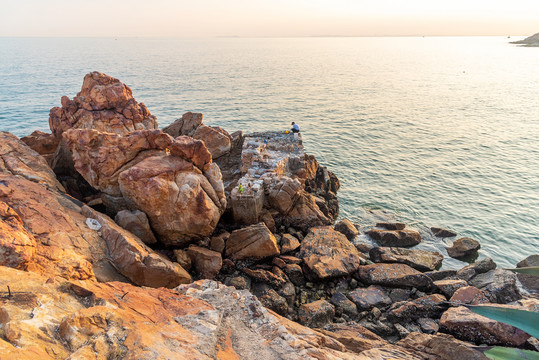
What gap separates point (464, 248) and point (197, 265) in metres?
18.7

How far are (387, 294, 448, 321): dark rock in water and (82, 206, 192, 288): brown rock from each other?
10.4m

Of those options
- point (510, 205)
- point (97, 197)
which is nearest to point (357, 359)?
point (97, 197)

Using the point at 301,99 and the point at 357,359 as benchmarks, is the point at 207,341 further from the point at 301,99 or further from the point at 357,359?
the point at 301,99

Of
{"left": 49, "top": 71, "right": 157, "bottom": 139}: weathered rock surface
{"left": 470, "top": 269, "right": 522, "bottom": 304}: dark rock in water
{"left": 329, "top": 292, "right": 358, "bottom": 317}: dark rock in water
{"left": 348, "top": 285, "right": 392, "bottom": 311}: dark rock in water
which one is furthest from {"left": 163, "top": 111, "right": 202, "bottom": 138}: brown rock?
{"left": 470, "top": 269, "right": 522, "bottom": 304}: dark rock in water

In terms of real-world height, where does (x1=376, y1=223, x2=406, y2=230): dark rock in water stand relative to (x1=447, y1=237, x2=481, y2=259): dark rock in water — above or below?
above

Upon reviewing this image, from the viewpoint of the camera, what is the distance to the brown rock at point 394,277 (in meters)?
18.2

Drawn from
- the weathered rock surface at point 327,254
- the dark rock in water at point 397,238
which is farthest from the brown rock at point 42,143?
the dark rock in water at point 397,238

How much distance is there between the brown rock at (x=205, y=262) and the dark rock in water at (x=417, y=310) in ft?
29.8

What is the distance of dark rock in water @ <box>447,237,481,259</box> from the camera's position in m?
23.0

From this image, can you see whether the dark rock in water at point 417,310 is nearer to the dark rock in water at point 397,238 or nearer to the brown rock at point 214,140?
the dark rock in water at point 397,238

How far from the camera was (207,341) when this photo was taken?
8.59 metres

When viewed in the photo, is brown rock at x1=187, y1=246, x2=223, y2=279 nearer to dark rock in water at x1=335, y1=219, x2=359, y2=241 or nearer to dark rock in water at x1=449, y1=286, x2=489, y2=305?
dark rock in water at x1=335, y1=219, x2=359, y2=241

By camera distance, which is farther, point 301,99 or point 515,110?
point 301,99

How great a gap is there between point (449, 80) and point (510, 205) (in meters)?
84.6
